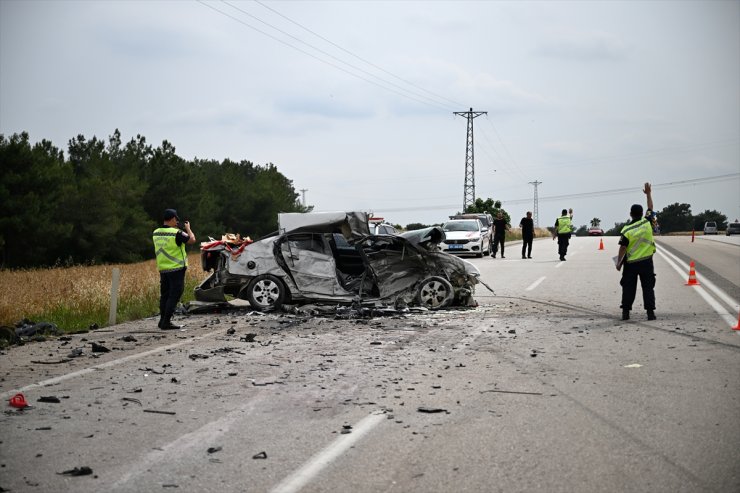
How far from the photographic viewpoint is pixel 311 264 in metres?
13.2

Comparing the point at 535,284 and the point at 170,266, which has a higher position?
the point at 170,266

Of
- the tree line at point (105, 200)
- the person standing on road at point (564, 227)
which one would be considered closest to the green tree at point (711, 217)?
the tree line at point (105, 200)

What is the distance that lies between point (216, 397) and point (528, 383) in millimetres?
2882

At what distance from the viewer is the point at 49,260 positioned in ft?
135

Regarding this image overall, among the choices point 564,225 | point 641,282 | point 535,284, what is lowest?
point 535,284

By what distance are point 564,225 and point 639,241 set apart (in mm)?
16469

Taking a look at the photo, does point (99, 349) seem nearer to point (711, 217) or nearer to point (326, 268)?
point (326, 268)

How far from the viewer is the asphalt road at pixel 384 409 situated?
4.47 metres

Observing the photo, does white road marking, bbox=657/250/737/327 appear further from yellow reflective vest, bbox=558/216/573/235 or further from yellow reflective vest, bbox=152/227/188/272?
yellow reflective vest, bbox=558/216/573/235

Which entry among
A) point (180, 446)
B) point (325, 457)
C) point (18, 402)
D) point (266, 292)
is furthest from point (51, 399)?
point (266, 292)

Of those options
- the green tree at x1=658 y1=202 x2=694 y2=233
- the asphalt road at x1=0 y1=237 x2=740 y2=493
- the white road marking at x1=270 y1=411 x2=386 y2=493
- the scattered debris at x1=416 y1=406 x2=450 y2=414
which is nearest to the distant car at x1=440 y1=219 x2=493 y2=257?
the asphalt road at x1=0 y1=237 x2=740 y2=493

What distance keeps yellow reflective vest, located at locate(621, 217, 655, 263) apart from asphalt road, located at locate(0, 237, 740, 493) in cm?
127

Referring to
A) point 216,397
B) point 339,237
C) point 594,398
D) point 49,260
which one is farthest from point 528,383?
point 49,260

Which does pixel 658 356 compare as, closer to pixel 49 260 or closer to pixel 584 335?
pixel 584 335
